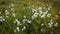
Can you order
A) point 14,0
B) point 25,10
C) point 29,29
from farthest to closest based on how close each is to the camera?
point 14,0
point 25,10
point 29,29

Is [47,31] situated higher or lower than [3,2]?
lower

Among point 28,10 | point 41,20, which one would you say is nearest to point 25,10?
point 28,10

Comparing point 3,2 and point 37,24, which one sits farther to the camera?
point 3,2

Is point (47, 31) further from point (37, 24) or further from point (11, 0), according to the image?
point (11, 0)

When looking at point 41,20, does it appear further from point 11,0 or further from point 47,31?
point 11,0

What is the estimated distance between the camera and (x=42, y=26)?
10.9 metres

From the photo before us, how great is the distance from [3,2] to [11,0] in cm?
Result: 47

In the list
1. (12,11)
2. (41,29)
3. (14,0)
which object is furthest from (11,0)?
(41,29)

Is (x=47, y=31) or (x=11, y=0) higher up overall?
(x=11, y=0)

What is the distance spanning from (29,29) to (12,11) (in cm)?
136

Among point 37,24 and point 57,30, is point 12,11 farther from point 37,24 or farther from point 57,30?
point 57,30

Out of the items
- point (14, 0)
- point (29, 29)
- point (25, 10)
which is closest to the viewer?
point (29, 29)

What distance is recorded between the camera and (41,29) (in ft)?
35.2

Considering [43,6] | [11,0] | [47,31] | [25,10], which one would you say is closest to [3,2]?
[11,0]
